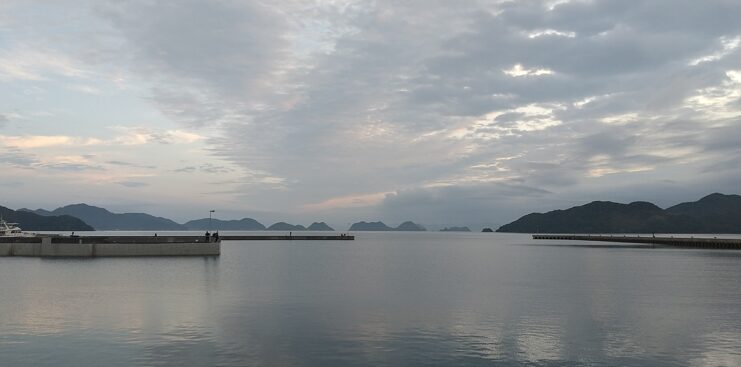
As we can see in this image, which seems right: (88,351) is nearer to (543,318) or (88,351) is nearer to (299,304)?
(299,304)

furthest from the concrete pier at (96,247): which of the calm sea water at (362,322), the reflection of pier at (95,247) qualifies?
the calm sea water at (362,322)

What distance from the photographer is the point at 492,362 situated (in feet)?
77.8

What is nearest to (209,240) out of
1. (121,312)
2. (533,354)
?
(121,312)

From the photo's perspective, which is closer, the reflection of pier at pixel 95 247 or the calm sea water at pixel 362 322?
the calm sea water at pixel 362 322

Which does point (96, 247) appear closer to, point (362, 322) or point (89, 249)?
point (89, 249)

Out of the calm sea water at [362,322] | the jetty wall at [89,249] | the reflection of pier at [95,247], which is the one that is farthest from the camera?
the reflection of pier at [95,247]

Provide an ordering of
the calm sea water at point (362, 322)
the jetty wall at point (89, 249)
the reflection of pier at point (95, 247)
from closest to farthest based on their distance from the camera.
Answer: the calm sea water at point (362, 322) < the jetty wall at point (89, 249) < the reflection of pier at point (95, 247)

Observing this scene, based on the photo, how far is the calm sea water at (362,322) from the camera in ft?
80.5

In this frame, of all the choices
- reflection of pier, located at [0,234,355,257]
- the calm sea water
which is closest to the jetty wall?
reflection of pier, located at [0,234,355,257]

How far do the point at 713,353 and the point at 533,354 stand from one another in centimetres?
873

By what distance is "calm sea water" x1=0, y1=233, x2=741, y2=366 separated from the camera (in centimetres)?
2455

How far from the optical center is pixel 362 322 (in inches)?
1321

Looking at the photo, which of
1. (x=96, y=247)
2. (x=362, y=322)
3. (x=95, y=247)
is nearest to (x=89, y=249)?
(x=95, y=247)

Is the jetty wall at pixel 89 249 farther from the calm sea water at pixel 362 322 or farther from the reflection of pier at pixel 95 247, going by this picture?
the calm sea water at pixel 362 322
